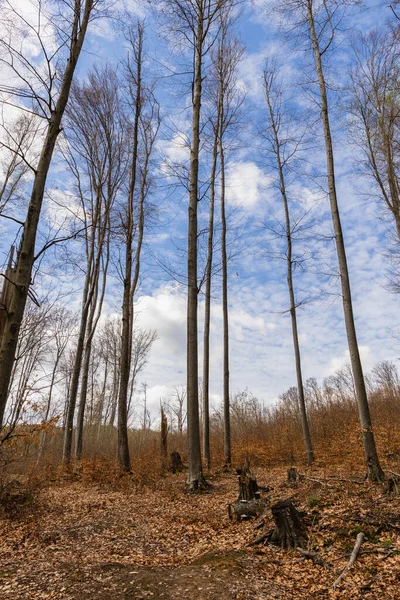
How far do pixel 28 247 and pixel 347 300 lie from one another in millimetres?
6372

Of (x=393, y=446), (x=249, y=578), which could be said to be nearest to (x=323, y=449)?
(x=393, y=446)

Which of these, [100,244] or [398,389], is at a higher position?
[100,244]

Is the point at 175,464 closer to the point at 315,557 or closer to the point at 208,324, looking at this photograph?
the point at 208,324

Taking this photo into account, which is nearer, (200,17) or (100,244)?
(200,17)

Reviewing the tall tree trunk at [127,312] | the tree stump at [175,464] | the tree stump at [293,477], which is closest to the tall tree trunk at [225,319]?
the tree stump at [175,464]

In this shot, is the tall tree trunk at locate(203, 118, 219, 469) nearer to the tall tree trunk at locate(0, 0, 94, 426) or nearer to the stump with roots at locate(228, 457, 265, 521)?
the stump with roots at locate(228, 457, 265, 521)

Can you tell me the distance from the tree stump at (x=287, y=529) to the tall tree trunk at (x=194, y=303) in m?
3.41

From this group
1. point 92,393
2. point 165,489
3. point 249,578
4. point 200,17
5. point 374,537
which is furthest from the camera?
point 92,393

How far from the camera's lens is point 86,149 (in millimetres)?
12883

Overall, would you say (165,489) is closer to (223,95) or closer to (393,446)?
(393,446)

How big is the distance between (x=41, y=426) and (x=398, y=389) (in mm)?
17847

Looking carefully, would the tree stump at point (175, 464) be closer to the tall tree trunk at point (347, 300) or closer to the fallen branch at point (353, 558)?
the tall tree trunk at point (347, 300)

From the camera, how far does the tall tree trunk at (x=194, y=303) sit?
7457 mm

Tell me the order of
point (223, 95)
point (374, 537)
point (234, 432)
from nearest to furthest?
point (374, 537) → point (223, 95) → point (234, 432)
